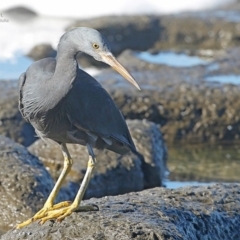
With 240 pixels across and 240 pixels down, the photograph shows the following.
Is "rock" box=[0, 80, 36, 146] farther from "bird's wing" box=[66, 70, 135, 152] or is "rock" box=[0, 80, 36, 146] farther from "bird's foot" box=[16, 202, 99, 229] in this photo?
"bird's foot" box=[16, 202, 99, 229]

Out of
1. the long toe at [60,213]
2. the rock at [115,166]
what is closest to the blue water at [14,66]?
the rock at [115,166]

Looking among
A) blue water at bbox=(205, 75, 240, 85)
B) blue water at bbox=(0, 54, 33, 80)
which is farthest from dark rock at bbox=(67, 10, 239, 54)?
blue water at bbox=(205, 75, 240, 85)

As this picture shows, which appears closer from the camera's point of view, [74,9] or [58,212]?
[58,212]

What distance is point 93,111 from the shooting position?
6.28 metres

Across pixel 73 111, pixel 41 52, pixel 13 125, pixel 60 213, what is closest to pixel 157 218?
pixel 60 213

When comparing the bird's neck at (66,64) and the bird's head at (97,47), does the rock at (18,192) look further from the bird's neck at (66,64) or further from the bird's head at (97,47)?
the bird's head at (97,47)

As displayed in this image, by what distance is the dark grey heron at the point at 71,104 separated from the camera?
5.66 meters

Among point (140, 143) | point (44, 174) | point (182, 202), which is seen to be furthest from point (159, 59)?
point (182, 202)

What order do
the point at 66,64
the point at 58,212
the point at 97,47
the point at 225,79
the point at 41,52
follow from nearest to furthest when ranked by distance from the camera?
the point at 97,47, the point at 66,64, the point at 58,212, the point at 225,79, the point at 41,52

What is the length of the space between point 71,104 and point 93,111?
0.25 metres

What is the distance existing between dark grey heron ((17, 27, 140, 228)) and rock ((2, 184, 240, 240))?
5.7 inches

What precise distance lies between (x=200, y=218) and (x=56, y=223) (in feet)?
3.82

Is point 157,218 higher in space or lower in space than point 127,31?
higher

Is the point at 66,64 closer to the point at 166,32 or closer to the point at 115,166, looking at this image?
the point at 115,166
